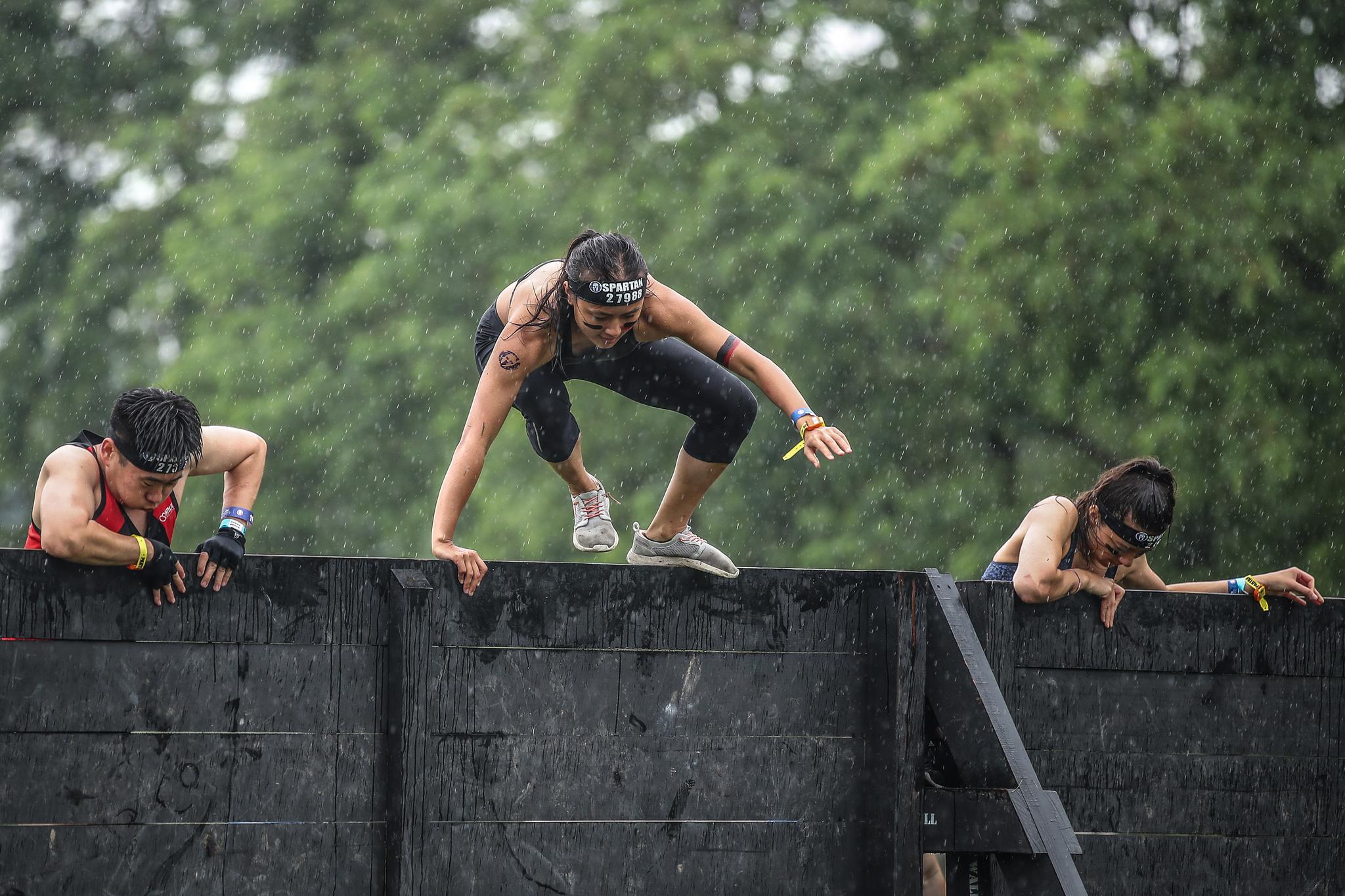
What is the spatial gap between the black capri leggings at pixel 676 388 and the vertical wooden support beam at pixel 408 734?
4.51ft

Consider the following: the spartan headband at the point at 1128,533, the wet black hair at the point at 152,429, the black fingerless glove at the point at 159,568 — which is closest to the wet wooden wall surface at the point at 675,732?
the black fingerless glove at the point at 159,568

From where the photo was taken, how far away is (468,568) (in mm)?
4027

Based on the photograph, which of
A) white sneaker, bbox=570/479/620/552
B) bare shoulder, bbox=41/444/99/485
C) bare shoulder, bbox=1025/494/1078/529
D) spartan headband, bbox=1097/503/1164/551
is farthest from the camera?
white sneaker, bbox=570/479/620/552

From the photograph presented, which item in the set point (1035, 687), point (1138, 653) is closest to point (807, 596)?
point (1035, 687)

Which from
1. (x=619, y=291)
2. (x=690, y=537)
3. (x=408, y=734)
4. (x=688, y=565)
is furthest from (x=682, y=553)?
(x=408, y=734)

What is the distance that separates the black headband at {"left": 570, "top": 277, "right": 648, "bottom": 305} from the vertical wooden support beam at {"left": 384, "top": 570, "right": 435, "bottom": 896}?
117cm

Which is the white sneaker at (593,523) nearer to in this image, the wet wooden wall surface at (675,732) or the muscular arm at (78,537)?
the wet wooden wall surface at (675,732)

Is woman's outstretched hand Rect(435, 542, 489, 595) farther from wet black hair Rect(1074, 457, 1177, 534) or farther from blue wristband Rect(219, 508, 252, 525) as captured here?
wet black hair Rect(1074, 457, 1177, 534)

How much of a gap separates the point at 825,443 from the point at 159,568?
1978 mm

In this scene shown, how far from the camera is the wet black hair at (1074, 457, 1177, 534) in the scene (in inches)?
209

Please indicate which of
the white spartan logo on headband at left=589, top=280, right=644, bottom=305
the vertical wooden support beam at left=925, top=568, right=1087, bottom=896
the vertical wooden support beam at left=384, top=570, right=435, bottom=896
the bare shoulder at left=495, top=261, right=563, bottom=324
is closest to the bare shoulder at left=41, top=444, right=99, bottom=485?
the vertical wooden support beam at left=384, top=570, right=435, bottom=896

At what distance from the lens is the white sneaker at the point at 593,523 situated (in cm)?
547

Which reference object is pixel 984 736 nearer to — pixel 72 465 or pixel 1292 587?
pixel 1292 587

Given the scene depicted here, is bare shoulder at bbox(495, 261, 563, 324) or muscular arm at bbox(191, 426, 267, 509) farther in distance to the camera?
bare shoulder at bbox(495, 261, 563, 324)
